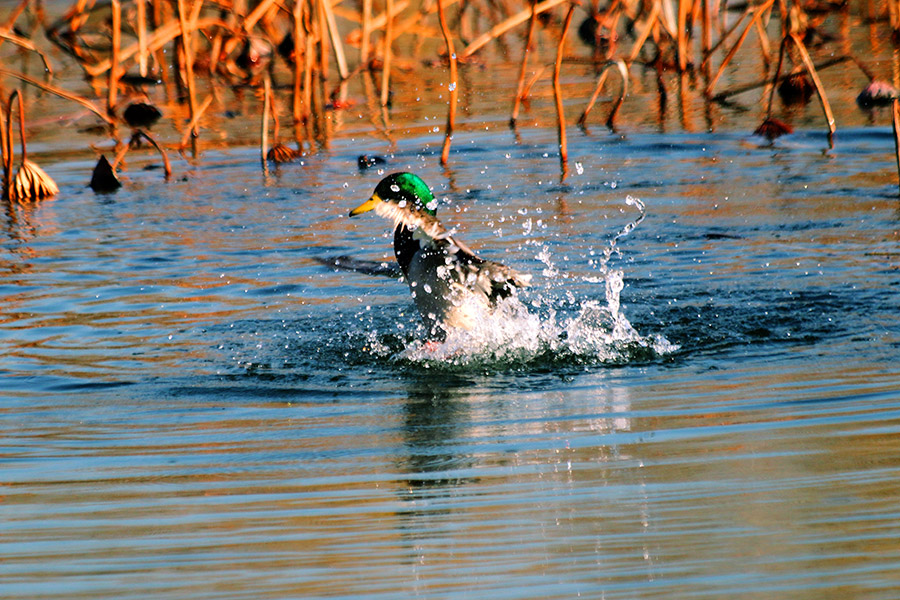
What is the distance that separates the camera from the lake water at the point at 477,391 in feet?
9.41

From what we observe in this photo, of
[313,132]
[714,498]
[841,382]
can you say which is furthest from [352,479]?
[313,132]

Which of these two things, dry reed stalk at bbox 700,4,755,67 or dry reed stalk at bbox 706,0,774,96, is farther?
dry reed stalk at bbox 700,4,755,67

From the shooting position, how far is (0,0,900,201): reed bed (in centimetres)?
942

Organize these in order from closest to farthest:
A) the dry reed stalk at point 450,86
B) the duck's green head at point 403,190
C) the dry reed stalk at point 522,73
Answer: the duck's green head at point 403,190, the dry reed stalk at point 450,86, the dry reed stalk at point 522,73

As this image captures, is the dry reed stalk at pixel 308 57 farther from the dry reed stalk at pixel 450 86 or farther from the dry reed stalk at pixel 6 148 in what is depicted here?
the dry reed stalk at pixel 6 148

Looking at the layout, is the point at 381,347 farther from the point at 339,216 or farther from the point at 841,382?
the point at 339,216

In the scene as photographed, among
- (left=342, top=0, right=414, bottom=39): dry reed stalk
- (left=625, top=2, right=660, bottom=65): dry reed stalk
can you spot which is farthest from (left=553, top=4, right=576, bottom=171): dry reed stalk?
(left=342, top=0, right=414, bottom=39): dry reed stalk

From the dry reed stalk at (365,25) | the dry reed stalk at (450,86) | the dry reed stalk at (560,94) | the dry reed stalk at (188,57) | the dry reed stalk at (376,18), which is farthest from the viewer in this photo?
the dry reed stalk at (376,18)

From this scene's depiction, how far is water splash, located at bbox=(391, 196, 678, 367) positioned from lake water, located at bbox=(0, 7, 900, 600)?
16 mm

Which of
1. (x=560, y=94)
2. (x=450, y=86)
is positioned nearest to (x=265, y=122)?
(x=450, y=86)

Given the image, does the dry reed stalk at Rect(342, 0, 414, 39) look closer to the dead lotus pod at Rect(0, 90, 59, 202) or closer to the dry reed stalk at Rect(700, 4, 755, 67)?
the dry reed stalk at Rect(700, 4, 755, 67)

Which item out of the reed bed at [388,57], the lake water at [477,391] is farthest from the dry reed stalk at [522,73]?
the lake water at [477,391]

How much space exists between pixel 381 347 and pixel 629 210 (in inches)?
112

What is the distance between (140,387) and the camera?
4730mm
